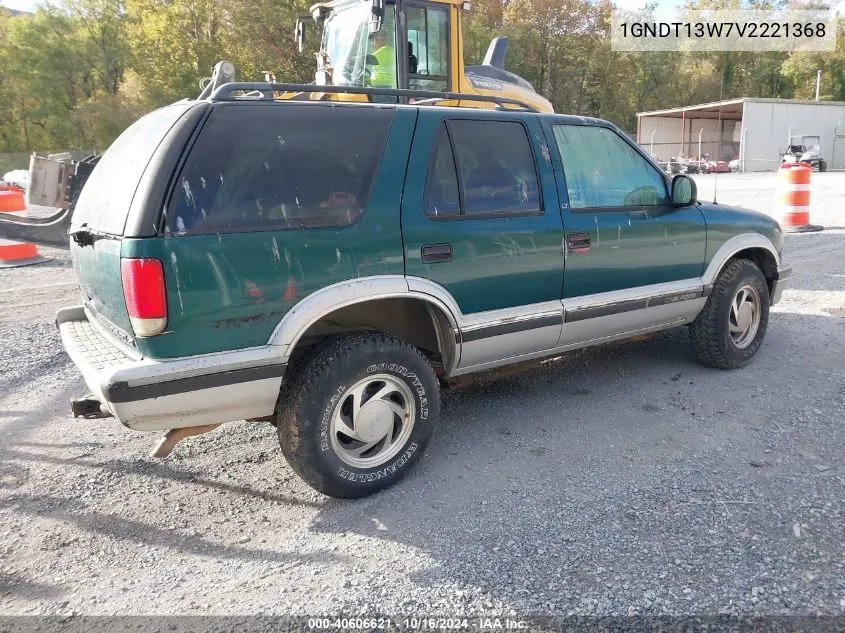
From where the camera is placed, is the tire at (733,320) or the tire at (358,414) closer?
the tire at (358,414)

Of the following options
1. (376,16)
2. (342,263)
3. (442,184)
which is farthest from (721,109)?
(342,263)

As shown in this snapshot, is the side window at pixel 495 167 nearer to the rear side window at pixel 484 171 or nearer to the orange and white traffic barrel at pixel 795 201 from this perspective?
the rear side window at pixel 484 171

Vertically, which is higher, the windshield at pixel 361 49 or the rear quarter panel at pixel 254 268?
the windshield at pixel 361 49

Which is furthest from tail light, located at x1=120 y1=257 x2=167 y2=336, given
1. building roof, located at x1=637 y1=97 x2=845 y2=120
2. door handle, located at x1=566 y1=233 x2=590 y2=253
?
building roof, located at x1=637 y1=97 x2=845 y2=120

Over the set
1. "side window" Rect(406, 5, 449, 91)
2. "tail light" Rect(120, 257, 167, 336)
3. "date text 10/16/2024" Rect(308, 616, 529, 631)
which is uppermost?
"side window" Rect(406, 5, 449, 91)

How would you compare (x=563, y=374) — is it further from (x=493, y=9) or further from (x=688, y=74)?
(x=688, y=74)

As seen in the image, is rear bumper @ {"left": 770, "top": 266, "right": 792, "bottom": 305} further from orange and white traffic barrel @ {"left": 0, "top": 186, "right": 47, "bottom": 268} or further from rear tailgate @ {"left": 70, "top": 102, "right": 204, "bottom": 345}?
orange and white traffic barrel @ {"left": 0, "top": 186, "right": 47, "bottom": 268}

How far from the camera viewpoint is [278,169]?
3.03m

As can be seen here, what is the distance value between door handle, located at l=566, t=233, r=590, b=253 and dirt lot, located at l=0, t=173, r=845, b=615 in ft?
3.67

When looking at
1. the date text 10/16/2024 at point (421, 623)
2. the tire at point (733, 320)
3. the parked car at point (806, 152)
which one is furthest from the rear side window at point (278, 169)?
the parked car at point (806, 152)

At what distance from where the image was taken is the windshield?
820cm

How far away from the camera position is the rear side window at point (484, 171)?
3523 mm

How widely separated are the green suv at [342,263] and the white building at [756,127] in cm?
3313

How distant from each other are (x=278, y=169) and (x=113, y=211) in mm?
771
